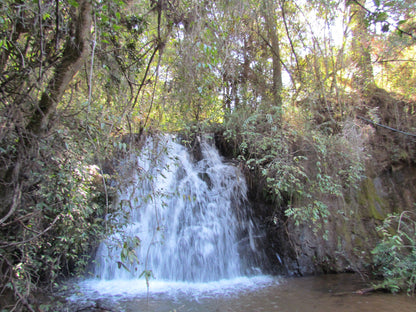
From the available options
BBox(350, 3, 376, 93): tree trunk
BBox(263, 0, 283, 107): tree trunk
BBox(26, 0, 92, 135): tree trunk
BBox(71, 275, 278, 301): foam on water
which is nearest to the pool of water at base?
BBox(71, 275, 278, 301): foam on water

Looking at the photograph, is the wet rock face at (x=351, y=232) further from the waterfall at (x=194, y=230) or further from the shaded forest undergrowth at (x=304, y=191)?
the waterfall at (x=194, y=230)

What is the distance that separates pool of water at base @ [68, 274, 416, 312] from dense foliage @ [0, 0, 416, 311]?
930 millimetres

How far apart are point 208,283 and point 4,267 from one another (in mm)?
3763

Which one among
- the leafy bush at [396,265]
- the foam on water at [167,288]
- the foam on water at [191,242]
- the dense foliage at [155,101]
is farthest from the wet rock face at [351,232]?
the foam on water at [167,288]

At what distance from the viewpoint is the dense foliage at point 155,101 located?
2697 millimetres

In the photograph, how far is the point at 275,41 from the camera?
857cm

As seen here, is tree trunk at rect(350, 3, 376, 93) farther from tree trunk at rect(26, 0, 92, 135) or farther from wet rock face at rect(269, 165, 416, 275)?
tree trunk at rect(26, 0, 92, 135)

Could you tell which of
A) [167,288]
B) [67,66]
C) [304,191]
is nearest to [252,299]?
[167,288]

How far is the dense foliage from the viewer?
2697 millimetres

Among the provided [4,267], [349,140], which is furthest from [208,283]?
[349,140]

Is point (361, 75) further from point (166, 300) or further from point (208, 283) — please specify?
point (166, 300)

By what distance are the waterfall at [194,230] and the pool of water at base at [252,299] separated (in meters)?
0.48

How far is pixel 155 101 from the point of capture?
4363mm

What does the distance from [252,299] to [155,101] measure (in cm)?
387
